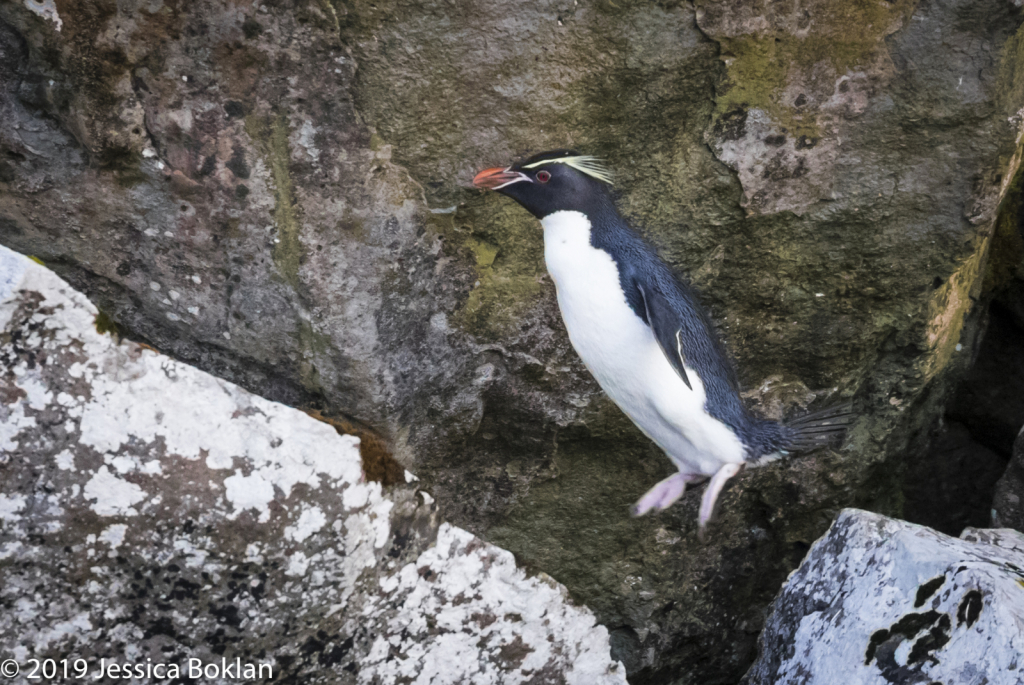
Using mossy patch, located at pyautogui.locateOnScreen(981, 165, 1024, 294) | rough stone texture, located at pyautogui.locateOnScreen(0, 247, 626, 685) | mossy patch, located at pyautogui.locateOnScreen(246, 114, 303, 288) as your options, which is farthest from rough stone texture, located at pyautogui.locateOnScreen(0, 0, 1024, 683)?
mossy patch, located at pyautogui.locateOnScreen(981, 165, 1024, 294)

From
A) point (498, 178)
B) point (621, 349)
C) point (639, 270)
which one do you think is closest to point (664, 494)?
point (621, 349)

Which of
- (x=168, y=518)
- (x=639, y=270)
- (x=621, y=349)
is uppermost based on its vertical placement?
(x=639, y=270)

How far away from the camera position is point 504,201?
143 cm

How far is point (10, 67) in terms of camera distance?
1260 mm

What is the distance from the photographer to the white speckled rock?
1.28 metres

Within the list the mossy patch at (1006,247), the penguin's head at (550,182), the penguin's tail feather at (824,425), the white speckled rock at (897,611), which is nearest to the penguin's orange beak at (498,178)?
the penguin's head at (550,182)

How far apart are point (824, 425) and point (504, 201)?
840 mm

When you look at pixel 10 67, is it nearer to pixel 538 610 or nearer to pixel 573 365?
pixel 573 365

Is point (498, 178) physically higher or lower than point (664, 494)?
higher

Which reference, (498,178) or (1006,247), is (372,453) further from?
(1006,247)

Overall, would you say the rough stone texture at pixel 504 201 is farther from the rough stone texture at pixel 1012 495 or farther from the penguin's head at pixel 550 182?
the rough stone texture at pixel 1012 495

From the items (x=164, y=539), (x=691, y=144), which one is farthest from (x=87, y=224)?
(x=691, y=144)

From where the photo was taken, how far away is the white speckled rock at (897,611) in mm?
1281

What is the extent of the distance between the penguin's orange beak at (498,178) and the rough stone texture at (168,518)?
475mm
